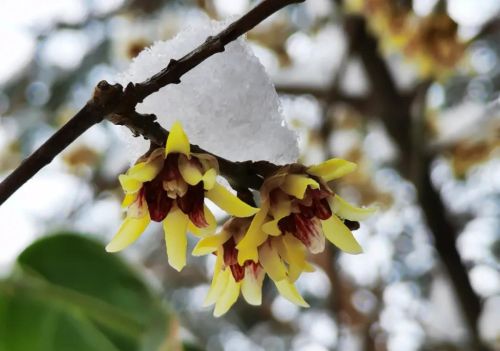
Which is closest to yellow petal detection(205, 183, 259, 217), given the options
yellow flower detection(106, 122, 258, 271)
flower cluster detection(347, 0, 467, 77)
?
yellow flower detection(106, 122, 258, 271)

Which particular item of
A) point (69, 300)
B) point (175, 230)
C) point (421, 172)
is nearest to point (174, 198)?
point (175, 230)

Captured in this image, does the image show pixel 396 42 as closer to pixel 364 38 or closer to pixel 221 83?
pixel 364 38

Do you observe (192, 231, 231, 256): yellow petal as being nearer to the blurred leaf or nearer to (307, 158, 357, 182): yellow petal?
→ (307, 158, 357, 182): yellow petal

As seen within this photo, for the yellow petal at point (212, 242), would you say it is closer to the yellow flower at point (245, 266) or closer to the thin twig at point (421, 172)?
the yellow flower at point (245, 266)

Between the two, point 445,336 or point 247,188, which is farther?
point 445,336

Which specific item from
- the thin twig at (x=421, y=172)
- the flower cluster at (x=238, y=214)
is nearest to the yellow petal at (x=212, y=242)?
the flower cluster at (x=238, y=214)

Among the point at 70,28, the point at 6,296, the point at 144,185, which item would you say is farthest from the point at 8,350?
the point at 70,28

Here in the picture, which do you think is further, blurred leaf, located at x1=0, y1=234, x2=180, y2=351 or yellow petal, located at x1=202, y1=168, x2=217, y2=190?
blurred leaf, located at x1=0, y1=234, x2=180, y2=351
